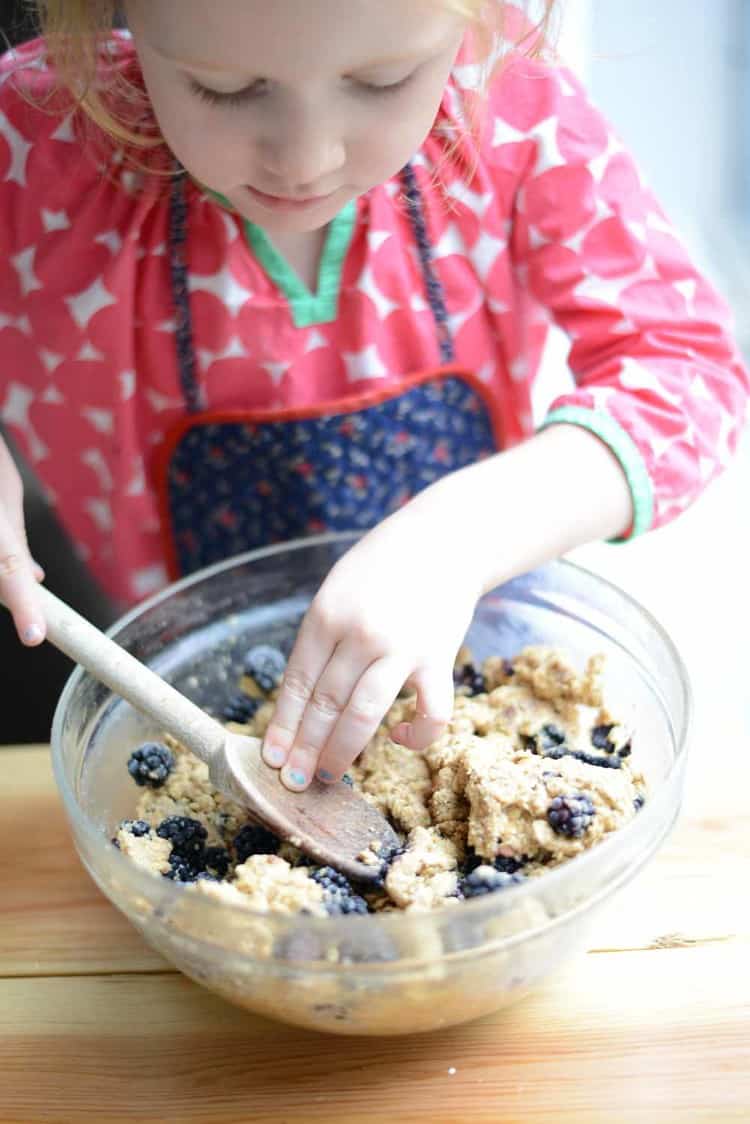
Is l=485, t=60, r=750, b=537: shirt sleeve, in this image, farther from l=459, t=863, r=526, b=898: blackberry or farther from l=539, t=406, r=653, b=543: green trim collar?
l=459, t=863, r=526, b=898: blackberry

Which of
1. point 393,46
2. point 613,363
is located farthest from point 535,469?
point 393,46

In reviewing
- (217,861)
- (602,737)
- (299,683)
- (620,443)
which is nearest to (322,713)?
(299,683)

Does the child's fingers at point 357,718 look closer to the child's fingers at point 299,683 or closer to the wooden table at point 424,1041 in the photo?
the child's fingers at point 299,683

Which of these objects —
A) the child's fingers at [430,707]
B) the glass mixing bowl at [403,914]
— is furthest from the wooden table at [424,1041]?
the child's fingers at [430,707]

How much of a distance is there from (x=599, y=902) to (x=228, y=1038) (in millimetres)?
281

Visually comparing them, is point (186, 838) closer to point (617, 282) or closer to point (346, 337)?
point (346, 337)

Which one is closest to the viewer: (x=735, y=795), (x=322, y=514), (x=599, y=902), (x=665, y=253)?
(x=599, y=902)

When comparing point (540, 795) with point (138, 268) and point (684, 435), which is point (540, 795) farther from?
point (138, 268)

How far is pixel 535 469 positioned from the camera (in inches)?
39.1

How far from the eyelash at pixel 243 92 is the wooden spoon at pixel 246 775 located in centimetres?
38

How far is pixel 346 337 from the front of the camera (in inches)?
44.9

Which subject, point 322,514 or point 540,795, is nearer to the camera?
point 540,795

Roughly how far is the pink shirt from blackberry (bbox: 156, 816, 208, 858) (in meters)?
0.44

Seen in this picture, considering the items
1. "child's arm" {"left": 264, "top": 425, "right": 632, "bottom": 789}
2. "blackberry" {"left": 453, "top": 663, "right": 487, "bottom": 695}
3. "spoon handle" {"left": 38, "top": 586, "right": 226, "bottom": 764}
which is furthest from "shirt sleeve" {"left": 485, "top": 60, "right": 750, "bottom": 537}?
"spoon handle" {"left": 38, "top": 586, "right": 226, "bottom": 764}
